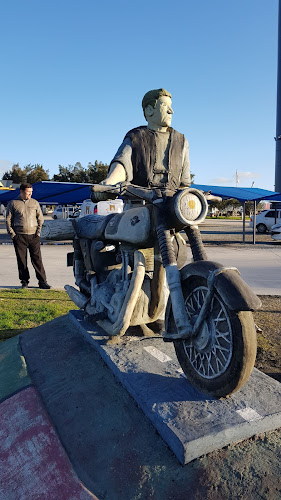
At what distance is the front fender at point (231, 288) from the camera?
73.0 inches

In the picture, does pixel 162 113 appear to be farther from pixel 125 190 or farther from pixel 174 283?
pixel 174 283

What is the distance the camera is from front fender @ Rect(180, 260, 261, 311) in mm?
1855

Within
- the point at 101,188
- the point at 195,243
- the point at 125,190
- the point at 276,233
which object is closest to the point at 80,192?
the point at 276,233

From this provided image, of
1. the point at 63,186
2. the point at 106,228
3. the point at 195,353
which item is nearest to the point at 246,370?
the point at 195,353

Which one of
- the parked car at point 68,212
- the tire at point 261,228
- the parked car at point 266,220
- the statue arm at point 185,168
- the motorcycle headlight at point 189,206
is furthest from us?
the tire at point 261,228

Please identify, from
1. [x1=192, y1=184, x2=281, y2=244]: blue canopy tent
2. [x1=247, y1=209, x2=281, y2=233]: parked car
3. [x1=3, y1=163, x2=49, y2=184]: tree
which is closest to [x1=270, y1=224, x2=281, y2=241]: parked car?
Result: [x1=192, y1=184, x2=281, y2=244]: blue canopy tent

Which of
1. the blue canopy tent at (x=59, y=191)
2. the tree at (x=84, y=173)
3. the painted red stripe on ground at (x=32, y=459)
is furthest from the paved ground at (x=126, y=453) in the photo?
the tree at (x=84, y=173)

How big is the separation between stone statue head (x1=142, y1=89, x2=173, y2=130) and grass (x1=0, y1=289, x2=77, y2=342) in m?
2.96

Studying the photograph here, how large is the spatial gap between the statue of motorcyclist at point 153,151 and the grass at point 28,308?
2565 millimetres

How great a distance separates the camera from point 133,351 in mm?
2840

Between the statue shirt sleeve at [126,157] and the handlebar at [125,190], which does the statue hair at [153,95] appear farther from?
the handlebar at [125,190]

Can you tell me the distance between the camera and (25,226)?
6570 millimetres

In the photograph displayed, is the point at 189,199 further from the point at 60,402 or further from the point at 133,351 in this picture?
the point at 60,402

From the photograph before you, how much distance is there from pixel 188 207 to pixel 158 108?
1100 mm
